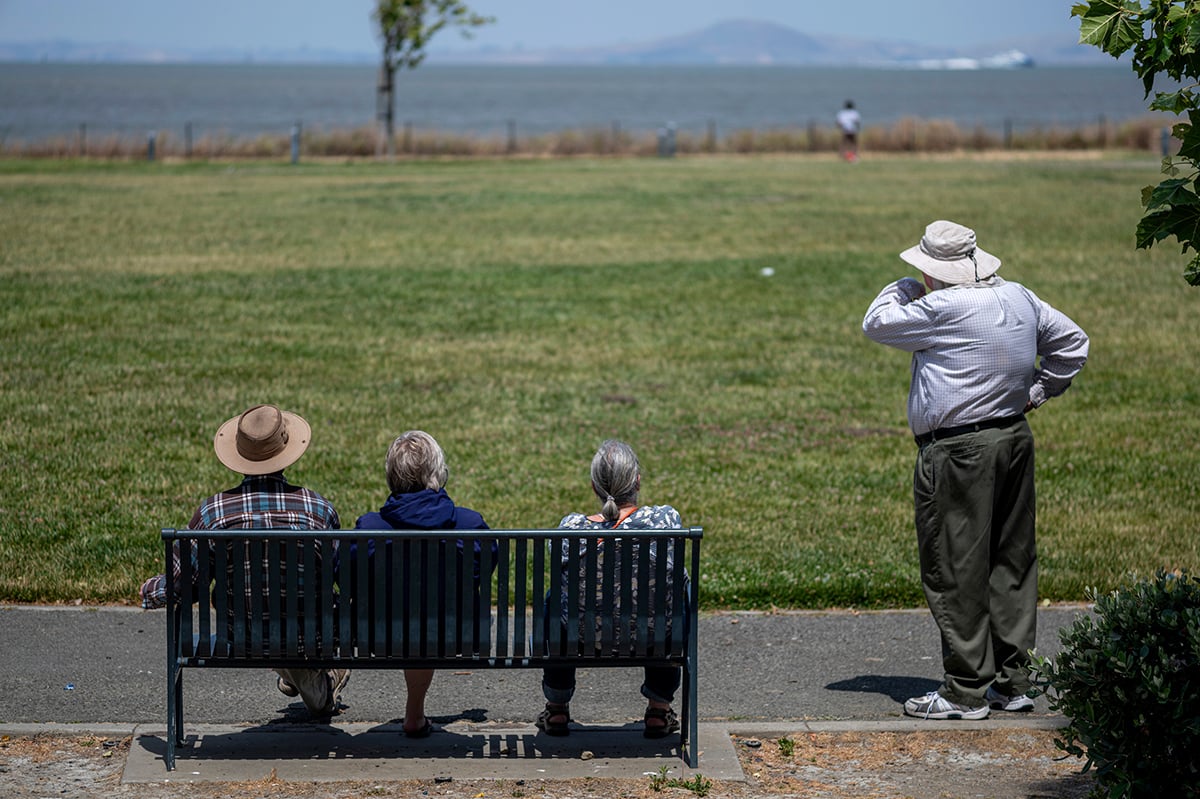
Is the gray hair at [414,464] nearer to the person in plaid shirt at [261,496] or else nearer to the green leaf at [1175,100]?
the person in plaid shirt at [261,496]

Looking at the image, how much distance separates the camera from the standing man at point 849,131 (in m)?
41.7

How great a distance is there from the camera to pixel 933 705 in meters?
5.56

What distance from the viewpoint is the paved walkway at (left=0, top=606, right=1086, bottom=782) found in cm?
502

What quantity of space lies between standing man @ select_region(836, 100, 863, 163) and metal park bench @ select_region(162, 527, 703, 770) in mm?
37938

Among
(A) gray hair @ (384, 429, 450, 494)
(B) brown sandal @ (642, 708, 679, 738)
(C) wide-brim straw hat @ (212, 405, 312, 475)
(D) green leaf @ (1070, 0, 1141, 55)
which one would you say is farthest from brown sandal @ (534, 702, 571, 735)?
(D) green leaf @ (1070, 0, 1141, 55)

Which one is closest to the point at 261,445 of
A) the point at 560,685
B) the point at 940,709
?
the point at 560,685

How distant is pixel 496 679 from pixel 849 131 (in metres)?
38.2

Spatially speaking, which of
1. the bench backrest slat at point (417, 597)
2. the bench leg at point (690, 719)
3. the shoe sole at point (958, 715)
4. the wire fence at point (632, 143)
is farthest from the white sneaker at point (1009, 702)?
the wire fence at point (632, 143)

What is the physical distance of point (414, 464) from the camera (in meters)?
5.14

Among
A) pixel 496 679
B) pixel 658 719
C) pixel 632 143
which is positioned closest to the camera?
pixel 658 719

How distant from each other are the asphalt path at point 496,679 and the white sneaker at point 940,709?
0.12 meters

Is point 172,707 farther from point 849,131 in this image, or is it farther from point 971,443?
point 849,131

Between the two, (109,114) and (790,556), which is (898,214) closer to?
(790,556)

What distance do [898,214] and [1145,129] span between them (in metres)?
25.5
